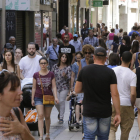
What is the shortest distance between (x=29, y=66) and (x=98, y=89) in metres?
3.57

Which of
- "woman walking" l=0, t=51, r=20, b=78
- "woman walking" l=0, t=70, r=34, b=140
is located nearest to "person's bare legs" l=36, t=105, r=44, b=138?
"woman walking" l=0, t=51, r=20, b=78

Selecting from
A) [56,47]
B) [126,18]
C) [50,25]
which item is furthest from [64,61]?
[126,18]

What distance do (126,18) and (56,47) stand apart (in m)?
45.6

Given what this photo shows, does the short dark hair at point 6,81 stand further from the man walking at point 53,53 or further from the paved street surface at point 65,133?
the man walking at point 53,53

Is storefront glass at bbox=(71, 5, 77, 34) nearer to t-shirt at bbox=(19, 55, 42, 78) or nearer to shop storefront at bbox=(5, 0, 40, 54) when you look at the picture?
shop storefront at bbox=(5, 0, 40, 54)

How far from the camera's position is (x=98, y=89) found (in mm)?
5301

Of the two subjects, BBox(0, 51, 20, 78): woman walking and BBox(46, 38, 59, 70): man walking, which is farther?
BBox(46, 38, 59, 70): man walking

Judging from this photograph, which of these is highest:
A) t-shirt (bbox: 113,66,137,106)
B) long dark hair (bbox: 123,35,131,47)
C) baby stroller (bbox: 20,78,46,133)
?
long dark hair (bbox: 123,35,131,47)

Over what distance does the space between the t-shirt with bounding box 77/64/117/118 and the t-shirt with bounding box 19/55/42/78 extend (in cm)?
341

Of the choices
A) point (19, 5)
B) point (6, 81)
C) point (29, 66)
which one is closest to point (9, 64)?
point (29, 66)

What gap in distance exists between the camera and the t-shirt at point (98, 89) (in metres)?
5.28

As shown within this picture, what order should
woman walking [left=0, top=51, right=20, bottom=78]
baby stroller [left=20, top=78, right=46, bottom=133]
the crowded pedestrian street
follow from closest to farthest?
the crowded pedestrian street → baby stroller [left=20, top=78, right=46, bottom=133] → woman walking [left=0, top=51, right=20, bottom=78]

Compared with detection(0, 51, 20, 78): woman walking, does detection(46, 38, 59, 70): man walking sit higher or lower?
lower

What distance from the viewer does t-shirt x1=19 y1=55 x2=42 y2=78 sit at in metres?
8.64
